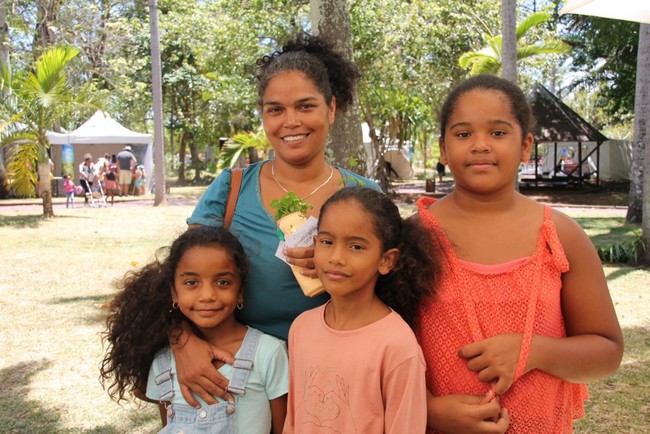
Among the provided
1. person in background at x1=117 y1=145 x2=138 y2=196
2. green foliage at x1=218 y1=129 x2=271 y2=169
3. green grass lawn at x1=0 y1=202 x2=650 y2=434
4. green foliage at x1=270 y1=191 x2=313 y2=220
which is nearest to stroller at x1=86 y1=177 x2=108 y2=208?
person in background at x1=117 y1=145 x2=138 y2=196

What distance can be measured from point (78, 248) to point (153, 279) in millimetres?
9588

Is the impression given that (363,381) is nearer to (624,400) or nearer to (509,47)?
(624,400)

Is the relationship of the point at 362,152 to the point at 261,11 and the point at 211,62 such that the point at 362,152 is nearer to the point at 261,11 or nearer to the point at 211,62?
the point at 261,11

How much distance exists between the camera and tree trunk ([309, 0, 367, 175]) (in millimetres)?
5531

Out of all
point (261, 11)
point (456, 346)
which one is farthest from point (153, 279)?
point (261, 11)

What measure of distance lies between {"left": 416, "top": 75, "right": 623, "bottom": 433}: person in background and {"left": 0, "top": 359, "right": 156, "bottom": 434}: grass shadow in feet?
9.95

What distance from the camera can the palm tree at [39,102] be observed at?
13.8 m

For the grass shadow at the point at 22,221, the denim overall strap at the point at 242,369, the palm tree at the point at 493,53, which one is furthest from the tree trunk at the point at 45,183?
the denim overall strap at the point at 242,369

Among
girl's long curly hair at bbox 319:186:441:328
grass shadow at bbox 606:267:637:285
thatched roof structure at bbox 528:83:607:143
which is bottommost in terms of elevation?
grass shadow at bbox 606:267:637:285

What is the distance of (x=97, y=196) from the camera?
21766mm

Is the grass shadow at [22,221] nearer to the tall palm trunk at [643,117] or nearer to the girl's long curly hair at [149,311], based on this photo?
the tall palm trunk at [643,117]

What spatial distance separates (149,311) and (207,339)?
0.24 m

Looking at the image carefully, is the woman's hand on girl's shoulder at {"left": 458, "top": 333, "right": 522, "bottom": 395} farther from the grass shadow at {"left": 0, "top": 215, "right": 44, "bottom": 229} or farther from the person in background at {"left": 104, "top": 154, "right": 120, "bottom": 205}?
the person in background at {"left": 104, "top": 154, "right": 120, "bottom": 205}

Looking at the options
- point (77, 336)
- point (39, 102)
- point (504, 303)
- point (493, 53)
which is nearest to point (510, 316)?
point (504, 303)
